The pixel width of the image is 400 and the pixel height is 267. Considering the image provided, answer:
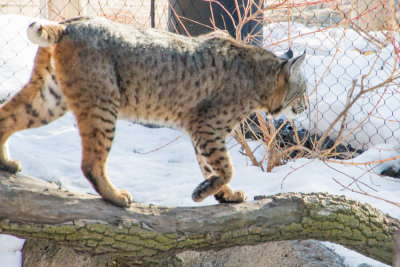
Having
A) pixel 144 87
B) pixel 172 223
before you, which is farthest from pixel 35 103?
pixel 172 223

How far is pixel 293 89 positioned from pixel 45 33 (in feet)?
6.10

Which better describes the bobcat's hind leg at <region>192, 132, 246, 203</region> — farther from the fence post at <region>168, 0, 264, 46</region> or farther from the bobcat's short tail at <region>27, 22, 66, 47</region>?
the fence post at <region>168, 0, 264, 46</region>

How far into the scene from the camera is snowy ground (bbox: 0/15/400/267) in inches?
A: 175

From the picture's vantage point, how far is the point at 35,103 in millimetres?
3041

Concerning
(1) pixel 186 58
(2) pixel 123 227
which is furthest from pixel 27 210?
(1) pixel 186 58

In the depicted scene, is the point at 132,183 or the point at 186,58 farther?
the point at 132,183

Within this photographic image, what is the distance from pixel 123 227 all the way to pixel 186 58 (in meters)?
1.21

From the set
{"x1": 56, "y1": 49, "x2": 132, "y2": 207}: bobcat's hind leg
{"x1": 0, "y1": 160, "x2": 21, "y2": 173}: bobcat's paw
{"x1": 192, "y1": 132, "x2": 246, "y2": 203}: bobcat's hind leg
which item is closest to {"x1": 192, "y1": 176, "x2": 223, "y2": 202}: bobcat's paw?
{"x1": 192, "y1": 132, "x2": 246, "y2": 203}: bobcat's hind leg

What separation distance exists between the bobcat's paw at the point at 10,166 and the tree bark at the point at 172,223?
125 millimetres

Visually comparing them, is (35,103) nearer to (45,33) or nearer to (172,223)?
(45,33)

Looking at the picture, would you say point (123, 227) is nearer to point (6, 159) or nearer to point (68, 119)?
point (6, 159)

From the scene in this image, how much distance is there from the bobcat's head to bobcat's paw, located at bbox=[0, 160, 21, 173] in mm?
1861

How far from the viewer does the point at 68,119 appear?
5.96m

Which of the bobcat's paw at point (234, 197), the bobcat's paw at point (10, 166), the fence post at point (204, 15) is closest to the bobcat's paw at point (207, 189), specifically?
the bobcat's paw at point (234, 197)
